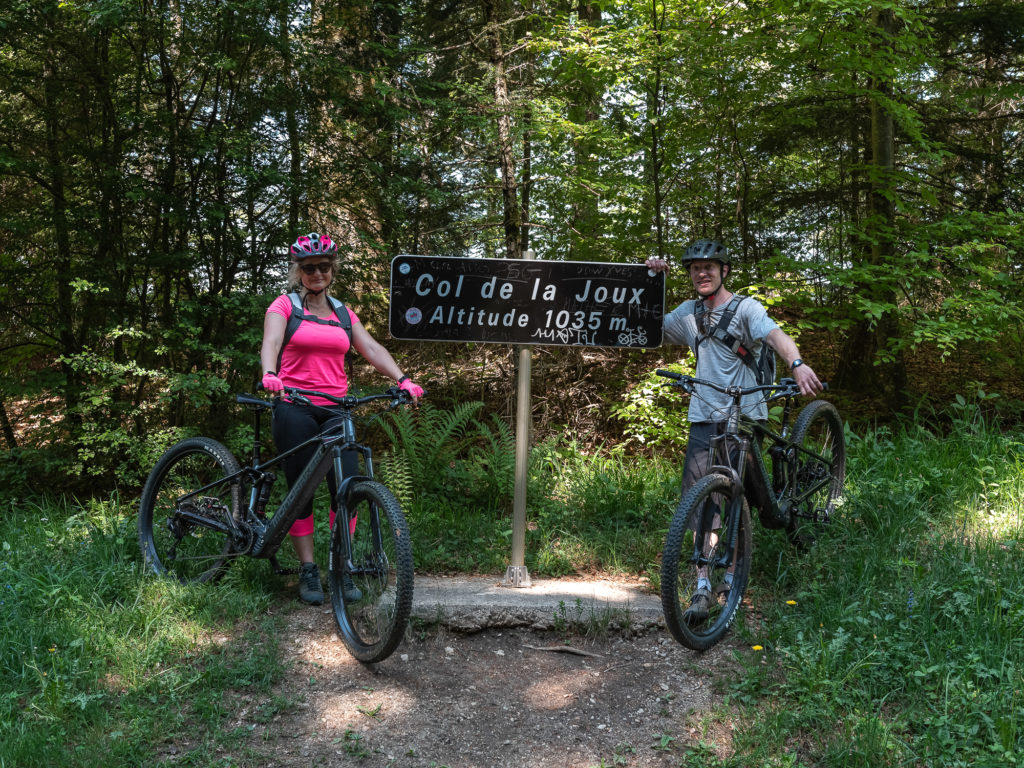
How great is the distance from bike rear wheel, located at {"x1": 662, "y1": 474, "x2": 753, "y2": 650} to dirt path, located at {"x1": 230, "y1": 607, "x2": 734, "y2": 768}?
163mm

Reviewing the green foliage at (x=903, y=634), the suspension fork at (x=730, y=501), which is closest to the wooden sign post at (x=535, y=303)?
the suspension fork at (x=730, y=501)

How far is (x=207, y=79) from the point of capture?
25.0 feet

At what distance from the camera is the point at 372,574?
3.59 metres

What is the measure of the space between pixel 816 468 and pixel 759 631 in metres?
1.39

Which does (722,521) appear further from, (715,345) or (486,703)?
(486,703)

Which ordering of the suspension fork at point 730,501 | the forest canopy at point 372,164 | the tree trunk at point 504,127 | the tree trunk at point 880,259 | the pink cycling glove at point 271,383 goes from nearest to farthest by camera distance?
the pink cycling glove at point 271,383 → the suspension fork at point 730,501 → the tree trunk at point 880,259 → the forest canopy at point 372,164 → the tree trunk at point 504,127

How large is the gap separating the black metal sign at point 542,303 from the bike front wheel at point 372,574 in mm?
1249

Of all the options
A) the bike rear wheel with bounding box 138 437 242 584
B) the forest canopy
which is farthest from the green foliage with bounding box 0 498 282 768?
the forest canopy

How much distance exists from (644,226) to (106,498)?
667 centimetres

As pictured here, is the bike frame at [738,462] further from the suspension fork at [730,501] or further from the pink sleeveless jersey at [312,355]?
the pink sleeveless jersey at [312,355]

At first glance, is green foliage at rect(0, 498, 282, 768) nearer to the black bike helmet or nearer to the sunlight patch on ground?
the sunlight patch on ground

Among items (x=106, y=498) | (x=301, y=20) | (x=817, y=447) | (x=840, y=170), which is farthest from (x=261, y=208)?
(x=840, y=170)

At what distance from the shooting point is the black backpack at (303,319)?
12.9 feet

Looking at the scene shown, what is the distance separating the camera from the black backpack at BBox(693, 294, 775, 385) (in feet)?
13.1
